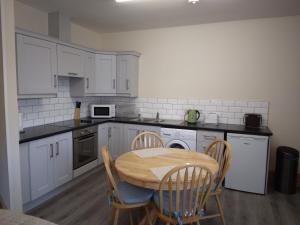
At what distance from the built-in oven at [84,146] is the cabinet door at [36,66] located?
0.74 m

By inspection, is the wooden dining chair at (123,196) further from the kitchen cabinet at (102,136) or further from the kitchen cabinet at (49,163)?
the kitchen cabinet at (102,136)

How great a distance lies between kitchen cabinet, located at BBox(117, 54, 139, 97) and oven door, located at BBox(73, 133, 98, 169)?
1.06 meters

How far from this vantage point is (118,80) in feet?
A: 13.8

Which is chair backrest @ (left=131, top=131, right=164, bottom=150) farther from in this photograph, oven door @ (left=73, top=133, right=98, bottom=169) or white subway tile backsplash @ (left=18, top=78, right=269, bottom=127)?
white subway tile backsplash @ (left=18, top=78, right=269, bottom=127)

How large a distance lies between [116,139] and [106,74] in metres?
1.24

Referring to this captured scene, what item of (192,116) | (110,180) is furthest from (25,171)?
(192,116)

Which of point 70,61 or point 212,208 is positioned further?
point 70,61

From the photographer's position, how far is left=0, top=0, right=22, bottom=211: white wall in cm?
211

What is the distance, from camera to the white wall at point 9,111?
2.11 metres

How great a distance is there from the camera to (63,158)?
2.99m

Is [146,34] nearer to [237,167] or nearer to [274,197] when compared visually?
[237,167]

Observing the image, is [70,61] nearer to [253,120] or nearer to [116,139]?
[116,139]

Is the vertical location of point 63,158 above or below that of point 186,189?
below

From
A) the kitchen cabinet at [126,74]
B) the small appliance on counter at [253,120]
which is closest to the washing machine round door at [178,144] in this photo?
the small appliance on counter at [253,120]
